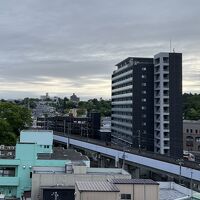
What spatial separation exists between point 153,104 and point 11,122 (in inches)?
1045

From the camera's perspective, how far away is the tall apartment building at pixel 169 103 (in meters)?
65.1

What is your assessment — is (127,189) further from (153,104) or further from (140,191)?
(153,104)

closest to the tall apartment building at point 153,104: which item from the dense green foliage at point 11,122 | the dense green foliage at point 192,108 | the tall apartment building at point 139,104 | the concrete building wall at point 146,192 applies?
the tall apartment building at point 139,104

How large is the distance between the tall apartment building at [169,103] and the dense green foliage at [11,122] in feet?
78.1

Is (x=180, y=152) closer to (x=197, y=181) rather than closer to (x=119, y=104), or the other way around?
(x=119, y=104)

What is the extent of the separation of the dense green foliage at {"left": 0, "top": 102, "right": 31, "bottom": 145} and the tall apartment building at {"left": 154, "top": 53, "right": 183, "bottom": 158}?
23.8 m

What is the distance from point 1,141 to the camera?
50.8 metres

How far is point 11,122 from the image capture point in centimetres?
5956

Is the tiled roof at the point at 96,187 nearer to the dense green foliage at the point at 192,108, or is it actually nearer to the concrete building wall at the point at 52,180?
the concrete building wall at the point at 52,180

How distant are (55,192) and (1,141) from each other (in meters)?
29.7

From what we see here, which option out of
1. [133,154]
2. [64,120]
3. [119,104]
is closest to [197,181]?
[133,154]

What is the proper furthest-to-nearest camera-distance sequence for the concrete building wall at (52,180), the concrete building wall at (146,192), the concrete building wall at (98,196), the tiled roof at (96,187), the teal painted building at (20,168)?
1. the teal painted building at (20,168)
2. the concrete building wall at (52,180)
3. the concrete building wall at (146,192)
4. the tiled roof at (96,187)
5. the concrete building wall at (98,196)

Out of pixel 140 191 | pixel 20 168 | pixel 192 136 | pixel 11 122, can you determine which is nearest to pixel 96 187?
pixel 140 191

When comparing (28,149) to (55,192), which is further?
(28,149)
